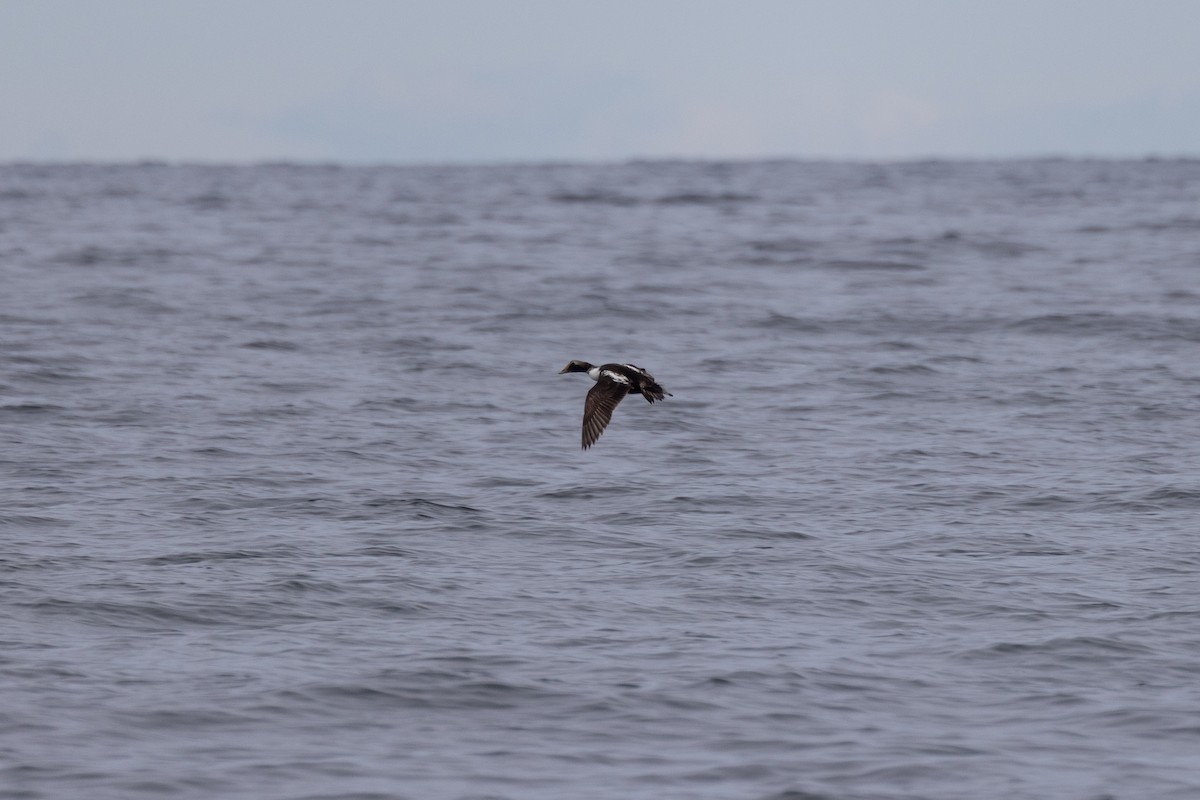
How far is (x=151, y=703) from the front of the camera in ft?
39.3

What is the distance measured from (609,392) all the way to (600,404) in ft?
0.56

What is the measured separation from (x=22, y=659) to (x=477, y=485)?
700 cm

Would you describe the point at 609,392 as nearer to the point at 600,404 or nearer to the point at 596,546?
the point at 600,404

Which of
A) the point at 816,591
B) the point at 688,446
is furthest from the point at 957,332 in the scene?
the point at 816,591

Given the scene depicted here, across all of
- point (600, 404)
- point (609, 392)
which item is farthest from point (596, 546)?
point (609, 392)

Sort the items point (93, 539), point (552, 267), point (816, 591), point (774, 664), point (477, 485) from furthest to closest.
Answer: point (552, 267), point (477, 485), point (93, 539), point (816, 591), point (774, 664)

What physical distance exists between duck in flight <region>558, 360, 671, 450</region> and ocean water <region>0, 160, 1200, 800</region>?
4.03 feet

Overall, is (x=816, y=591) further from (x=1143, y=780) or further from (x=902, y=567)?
(x=1143, y=780)

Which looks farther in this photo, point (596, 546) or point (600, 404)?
point (596, 546)

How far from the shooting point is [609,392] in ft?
Answer: 53.9

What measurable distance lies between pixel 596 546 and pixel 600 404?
1368 mm

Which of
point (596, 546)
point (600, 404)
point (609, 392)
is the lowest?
point (596, 546)

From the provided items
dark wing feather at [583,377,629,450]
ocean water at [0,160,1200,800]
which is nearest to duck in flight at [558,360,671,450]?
dark wing feather at [583,377,629,450]

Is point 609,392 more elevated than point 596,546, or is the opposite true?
point 609,392
